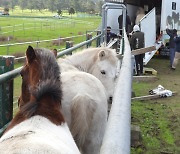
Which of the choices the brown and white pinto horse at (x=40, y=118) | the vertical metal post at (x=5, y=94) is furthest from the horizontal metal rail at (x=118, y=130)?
the vertical metal post at (x=5, y=94)

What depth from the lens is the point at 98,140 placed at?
384 cm

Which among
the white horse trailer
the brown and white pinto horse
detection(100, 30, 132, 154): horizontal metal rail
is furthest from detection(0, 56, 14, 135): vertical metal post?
the white horse trailer

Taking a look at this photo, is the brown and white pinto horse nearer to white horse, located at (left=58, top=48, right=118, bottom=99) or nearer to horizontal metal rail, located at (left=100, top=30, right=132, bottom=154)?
horizontal metal rail, located at (left=100, top=30, right=132, bottom=154)

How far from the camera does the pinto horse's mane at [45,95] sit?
2.48 m

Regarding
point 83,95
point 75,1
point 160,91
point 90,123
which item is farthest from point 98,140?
point 75,1

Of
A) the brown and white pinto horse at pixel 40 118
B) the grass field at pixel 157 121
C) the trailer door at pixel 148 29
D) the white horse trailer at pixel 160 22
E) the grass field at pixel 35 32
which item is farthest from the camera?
the grass field at pixel 35 32

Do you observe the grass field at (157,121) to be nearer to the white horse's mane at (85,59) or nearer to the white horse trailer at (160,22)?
the white horse's mane at (85,59)

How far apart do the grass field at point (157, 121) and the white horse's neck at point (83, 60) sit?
1931mm

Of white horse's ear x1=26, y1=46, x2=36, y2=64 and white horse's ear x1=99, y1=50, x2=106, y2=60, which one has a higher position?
white horse's ear x1=26, y1=46, x2=36, y2=64

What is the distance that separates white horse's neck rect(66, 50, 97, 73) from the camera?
5.15m

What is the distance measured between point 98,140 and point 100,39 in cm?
989

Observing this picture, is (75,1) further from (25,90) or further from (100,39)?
(25,90)

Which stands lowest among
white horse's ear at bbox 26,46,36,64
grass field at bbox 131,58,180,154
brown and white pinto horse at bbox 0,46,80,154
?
grass field at bbox 131,58,180,154

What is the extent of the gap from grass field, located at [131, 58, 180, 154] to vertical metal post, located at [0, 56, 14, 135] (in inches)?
Answer: 127
